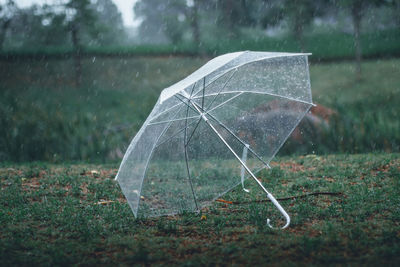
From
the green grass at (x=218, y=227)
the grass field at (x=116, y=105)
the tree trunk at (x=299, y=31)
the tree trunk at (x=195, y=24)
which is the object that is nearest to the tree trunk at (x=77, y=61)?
the grass field at (x=116, y=105)

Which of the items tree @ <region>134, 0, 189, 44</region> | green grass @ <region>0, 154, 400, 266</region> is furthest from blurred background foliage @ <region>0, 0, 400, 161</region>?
green grass @ <region>0, 154, 400, 266</region>

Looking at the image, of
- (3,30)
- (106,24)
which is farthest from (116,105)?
(3,30)

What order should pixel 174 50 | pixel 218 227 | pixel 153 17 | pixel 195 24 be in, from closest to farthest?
pixel 218 227 → pixel 195 24 → pixel 174 50 → pixel 153 17

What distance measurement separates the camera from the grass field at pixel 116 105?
859 cm

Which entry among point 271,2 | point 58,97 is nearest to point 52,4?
point 58,97

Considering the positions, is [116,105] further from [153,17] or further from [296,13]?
[153,17]

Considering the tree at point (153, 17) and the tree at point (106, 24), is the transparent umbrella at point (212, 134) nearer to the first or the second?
the tree at point (106, 24)

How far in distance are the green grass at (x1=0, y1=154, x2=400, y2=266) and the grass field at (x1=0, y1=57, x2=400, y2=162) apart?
8.48ft

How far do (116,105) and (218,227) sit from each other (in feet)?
47.6

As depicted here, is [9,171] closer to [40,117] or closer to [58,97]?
[40,117]

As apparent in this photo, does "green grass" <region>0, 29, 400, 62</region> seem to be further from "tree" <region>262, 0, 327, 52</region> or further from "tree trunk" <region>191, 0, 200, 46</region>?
"tree" <region>262, 0, 327, 52</region>

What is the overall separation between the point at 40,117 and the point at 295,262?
359 inches

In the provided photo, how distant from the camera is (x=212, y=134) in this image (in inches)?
165

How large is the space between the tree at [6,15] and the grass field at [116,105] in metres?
1.49
